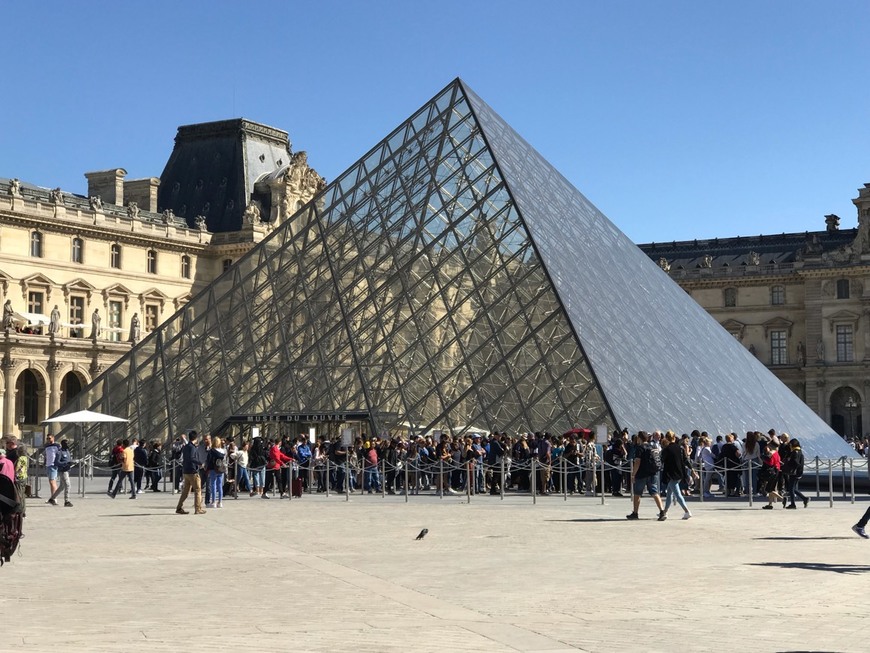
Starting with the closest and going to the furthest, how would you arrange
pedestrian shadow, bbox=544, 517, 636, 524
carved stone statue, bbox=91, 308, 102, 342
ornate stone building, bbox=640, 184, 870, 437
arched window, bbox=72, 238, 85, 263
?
1. pedestrian shadow, bbox=544, 517, 636, 524
2. carved stone statue, bbox=91, 308, 102, 342
3. arched window, bbox=72, 238, 85, 263
4. ornate stone building, bbox=640, 184, 870, 437

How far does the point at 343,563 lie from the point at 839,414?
7273 cm

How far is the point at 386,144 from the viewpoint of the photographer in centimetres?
3266

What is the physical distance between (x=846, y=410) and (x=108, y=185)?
141 feet

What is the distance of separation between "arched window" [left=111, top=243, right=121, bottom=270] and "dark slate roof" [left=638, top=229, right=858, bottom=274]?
35119 millimetres

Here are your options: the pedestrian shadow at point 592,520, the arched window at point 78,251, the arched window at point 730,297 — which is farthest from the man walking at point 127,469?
the arched window at point 730,297

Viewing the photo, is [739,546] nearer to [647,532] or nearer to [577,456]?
[647,532]

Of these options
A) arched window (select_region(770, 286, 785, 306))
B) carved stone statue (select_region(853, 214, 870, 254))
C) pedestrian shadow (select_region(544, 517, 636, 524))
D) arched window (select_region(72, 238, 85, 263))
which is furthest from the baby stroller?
arched window (select_region(770, 286, 785, 306))

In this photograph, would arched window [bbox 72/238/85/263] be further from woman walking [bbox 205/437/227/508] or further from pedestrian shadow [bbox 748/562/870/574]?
pedestrian shadow [bbox 748/562/870/574]

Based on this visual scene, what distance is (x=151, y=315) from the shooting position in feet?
220

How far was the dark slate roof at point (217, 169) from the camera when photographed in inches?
2815

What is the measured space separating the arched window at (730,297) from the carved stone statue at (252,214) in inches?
1164

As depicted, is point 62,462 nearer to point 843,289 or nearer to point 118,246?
point 118,246

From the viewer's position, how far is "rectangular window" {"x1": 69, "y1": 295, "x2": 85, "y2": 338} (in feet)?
206

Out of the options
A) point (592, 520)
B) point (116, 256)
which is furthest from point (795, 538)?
point (116, 256)
